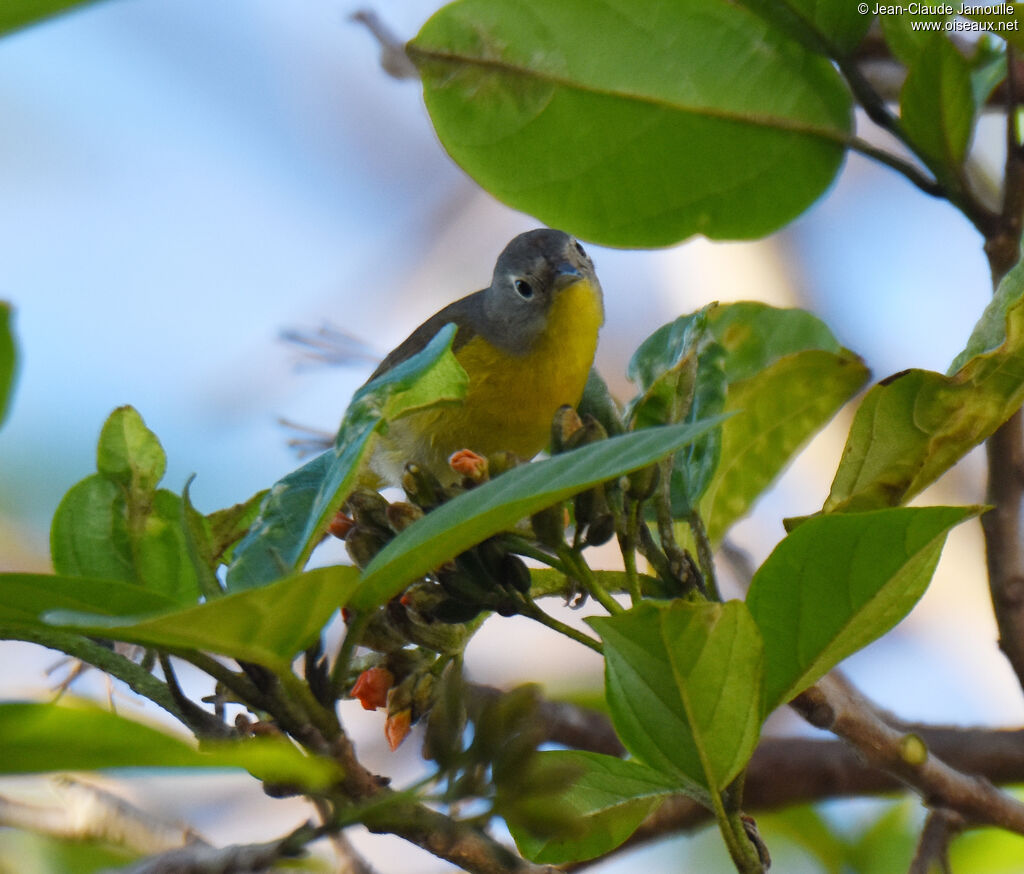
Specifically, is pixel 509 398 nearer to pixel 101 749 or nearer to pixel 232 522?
pixel 232 522

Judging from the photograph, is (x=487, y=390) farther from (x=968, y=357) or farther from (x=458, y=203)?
(x=458, y=203)

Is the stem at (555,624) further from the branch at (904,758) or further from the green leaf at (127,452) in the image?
the green leaf at (127,452)

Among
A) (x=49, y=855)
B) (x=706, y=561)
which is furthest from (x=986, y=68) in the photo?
(x=49, y=855)

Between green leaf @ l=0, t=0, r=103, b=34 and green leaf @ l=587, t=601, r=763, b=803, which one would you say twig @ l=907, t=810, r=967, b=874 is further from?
green leaf @ l=0, t=0, r=103, b=34

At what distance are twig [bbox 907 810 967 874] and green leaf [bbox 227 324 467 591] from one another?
2.42ft

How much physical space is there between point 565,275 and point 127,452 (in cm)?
137

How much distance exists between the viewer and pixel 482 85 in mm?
1248

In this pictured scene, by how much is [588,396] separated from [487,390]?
69 centimetres

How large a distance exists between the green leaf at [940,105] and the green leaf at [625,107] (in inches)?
5.0

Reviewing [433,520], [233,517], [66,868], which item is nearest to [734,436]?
[233,517]

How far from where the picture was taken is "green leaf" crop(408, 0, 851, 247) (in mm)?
1254

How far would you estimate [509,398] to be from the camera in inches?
76.0

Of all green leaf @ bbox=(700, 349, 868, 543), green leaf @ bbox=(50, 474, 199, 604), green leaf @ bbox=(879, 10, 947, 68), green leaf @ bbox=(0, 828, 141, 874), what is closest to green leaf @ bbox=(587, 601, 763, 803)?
green leaf @ bbox=(50, 474, 199, 604)

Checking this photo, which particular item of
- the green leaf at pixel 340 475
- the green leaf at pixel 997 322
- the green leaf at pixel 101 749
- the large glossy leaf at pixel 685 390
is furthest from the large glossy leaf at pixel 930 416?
the green leaf at pixel 101 749
